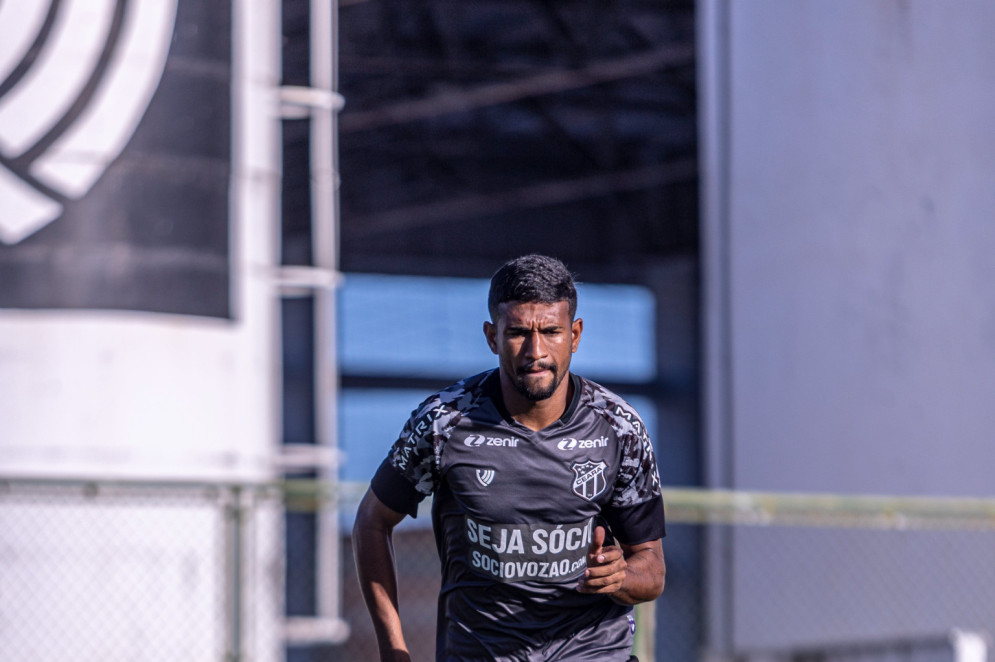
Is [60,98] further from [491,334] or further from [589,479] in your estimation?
[589,479]

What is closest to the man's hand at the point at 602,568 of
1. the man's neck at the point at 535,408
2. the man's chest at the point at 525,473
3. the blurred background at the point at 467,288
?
the man's chest at the point at 525,473

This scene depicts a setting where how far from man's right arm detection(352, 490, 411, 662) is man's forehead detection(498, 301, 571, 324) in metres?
0.87

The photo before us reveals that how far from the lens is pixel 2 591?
9.49 m

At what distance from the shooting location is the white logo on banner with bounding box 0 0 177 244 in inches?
375

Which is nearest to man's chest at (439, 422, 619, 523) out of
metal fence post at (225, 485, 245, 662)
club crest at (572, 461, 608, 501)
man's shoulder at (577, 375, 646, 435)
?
club crest at (572, 461, 608, 501)

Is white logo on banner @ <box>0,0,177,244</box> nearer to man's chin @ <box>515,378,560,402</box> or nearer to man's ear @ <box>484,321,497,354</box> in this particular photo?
man's ear @ <box>484,321,497,354</box>

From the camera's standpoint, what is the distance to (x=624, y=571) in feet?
14.3

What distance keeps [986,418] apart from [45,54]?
11.2 meters

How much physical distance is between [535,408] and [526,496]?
31 cm

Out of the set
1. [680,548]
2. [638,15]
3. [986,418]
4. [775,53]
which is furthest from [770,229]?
[680,548]

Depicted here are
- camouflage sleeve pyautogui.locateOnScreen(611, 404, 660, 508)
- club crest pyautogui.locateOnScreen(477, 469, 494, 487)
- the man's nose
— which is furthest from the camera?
camouflage sleeve pyautogui.locateOnScreen(611, 404, 660, 508)

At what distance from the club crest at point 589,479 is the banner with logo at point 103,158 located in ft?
19.6

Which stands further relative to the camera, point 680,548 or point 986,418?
point 680,548

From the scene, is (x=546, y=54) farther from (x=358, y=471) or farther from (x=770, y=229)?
(x=358, y=471)
